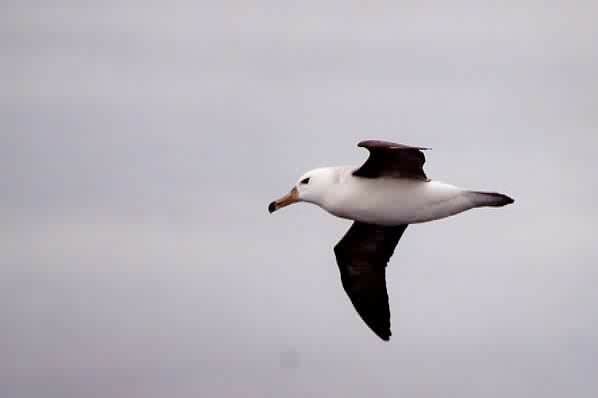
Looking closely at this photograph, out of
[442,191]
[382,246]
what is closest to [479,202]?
[442,191]

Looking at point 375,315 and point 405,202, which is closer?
point 405,202

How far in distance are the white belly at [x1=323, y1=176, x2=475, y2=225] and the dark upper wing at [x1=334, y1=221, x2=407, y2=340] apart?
2.47 m

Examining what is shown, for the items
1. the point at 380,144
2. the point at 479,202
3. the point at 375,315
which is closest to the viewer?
the point at 380,144

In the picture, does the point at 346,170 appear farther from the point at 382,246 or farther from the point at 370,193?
the point at 382,246

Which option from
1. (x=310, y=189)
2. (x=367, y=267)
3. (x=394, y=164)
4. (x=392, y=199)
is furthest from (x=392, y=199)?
(x=367, y=267)

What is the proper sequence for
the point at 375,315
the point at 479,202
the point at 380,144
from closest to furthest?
the point at 380,144
the point at 479,202
the point at 375,315

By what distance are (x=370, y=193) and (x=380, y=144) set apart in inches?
69.1

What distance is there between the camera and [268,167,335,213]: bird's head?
64.6ft

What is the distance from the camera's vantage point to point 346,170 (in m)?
19.7

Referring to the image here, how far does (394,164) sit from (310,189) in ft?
4.26

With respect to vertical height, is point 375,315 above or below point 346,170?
below

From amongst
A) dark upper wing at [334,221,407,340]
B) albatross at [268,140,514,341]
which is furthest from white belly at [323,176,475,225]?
dark upper wing at [334,221,407,340]

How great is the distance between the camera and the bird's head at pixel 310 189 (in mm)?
19688

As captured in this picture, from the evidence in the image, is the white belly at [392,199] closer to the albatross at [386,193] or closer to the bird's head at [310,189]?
the albatross at [386,193]
